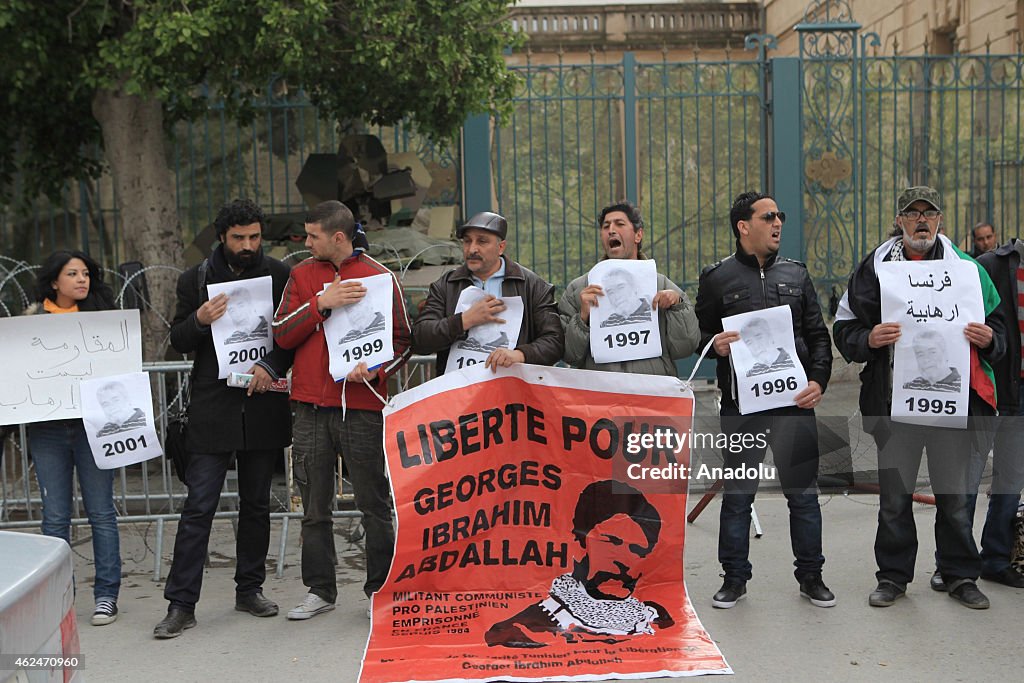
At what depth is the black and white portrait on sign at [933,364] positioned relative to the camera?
5.78 m

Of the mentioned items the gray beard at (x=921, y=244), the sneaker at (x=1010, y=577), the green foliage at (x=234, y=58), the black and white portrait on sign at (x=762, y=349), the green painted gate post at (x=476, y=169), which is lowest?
the sneaker at (x=1010, y=577)

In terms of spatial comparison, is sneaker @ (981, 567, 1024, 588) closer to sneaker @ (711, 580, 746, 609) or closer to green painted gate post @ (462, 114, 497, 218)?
sneaker @ (711, 580, 746, 609)

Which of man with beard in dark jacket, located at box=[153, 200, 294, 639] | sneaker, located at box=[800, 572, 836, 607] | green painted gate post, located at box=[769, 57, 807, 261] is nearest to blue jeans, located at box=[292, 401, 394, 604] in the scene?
man with beard in dark jacket, located at box=[153, 200, 294, 639]

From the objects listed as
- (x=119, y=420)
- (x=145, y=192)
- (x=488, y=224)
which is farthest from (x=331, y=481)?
(x=145, y=192)

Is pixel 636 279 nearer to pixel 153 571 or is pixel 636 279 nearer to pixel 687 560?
pixel 687 560

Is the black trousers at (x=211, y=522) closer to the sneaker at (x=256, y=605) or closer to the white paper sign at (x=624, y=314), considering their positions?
the sneaker at (x=256, y=605)

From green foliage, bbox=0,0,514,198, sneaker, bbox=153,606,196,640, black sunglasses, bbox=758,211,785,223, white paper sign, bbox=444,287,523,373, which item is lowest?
sneaker, bbox=153,606,196,640

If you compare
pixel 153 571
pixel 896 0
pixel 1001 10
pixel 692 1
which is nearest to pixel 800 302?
pixel 153 571

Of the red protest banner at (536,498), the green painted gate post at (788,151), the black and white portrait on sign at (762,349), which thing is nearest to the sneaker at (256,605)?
the red protest banner at (536,498)

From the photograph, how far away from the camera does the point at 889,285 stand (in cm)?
583

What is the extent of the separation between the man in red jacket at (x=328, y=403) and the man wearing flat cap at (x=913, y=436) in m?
2.40

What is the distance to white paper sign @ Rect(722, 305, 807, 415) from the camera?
5.85 meters

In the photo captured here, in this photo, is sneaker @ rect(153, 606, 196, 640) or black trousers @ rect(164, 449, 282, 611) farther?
black trousers @ rect(164, 449, 282, 611)

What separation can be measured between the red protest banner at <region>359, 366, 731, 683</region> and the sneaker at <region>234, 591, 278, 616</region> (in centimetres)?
77
